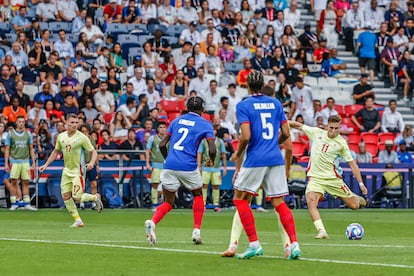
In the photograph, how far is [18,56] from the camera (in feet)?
101

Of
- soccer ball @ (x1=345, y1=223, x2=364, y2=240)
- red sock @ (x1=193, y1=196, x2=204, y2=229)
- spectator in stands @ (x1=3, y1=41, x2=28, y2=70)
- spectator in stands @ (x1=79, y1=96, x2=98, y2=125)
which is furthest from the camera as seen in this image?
spectator in stands @ (x1=3, y1=41, x2=28, y2=70)

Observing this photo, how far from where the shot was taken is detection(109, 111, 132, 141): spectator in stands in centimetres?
2984

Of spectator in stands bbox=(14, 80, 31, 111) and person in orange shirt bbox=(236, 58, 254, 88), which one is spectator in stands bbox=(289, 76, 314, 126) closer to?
person in orange shirt bbox=(236, 58, 254, 88)

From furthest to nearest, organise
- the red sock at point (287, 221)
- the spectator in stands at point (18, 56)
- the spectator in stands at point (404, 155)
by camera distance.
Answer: the spectator in stands at point (404, 155)
the spectator in stands at point (18, 56)
the red sock at point (287, 221)

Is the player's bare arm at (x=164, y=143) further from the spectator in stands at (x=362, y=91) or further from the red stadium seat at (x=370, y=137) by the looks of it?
the spectator in stands at (x=362, y=91)

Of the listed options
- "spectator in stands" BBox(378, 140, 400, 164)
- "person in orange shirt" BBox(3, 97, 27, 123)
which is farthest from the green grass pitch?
"spectator in stands" BBox(378, 140, 400, 164)

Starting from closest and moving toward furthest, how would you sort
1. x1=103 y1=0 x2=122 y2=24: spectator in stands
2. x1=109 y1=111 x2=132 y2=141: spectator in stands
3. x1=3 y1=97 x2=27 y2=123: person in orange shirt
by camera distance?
x1=3 y1=97 x2=27 y2=123: person in orange shirt
x1=109 y1=111 x2=132 y2=141: spectator in stands
x1=103 y1=0 x2=122 y2=24: spectator in stands

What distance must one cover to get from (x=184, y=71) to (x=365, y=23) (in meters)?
8.73

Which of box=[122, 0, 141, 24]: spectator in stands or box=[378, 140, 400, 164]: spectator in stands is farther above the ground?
box=[122, 0, 141, 24]: spectator in stands

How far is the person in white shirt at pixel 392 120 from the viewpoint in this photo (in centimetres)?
3384

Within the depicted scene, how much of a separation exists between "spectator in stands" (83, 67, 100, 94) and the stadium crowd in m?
0.03

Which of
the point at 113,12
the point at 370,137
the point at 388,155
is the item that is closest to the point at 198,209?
the point at 388,155

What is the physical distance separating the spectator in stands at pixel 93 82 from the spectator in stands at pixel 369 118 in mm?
8003

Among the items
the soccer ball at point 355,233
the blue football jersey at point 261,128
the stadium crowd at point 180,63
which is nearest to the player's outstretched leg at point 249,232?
the blue football jersey at point 261,128
